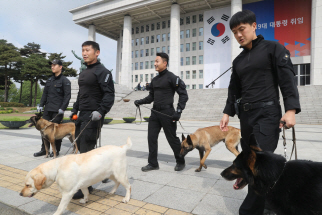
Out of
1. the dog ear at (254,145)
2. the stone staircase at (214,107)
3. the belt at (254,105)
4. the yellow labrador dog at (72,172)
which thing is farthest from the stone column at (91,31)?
the dog ear at (254,145)

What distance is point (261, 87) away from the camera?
228 centimetres

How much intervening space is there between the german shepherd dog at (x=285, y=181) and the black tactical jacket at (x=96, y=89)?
2.27 m

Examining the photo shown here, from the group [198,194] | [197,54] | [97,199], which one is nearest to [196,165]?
[198,194]

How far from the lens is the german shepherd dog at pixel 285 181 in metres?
1.58

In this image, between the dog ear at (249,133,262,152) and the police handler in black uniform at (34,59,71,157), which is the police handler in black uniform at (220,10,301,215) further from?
the police handler in black uniform at (34,59,71,157)

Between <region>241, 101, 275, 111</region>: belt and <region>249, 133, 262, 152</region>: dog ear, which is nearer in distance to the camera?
<region>249, 133, 262, 152</region>: dog ear

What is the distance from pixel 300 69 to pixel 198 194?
4086cm

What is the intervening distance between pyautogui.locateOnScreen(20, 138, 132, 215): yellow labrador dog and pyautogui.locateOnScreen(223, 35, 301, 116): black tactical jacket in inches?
74.3

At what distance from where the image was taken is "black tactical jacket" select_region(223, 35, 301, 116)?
2.08 metres

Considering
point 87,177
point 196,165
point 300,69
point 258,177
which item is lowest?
point 196,165

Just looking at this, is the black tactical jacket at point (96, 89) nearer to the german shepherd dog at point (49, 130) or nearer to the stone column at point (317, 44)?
the german shepherd dog at point (49, 130)

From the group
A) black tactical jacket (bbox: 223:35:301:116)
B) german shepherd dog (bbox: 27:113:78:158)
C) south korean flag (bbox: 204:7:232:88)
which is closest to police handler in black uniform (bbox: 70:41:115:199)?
black tactical jacket (bbox: 223:35:301:116)

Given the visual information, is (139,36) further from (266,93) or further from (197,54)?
(266,93)

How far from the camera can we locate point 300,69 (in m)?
35.0
